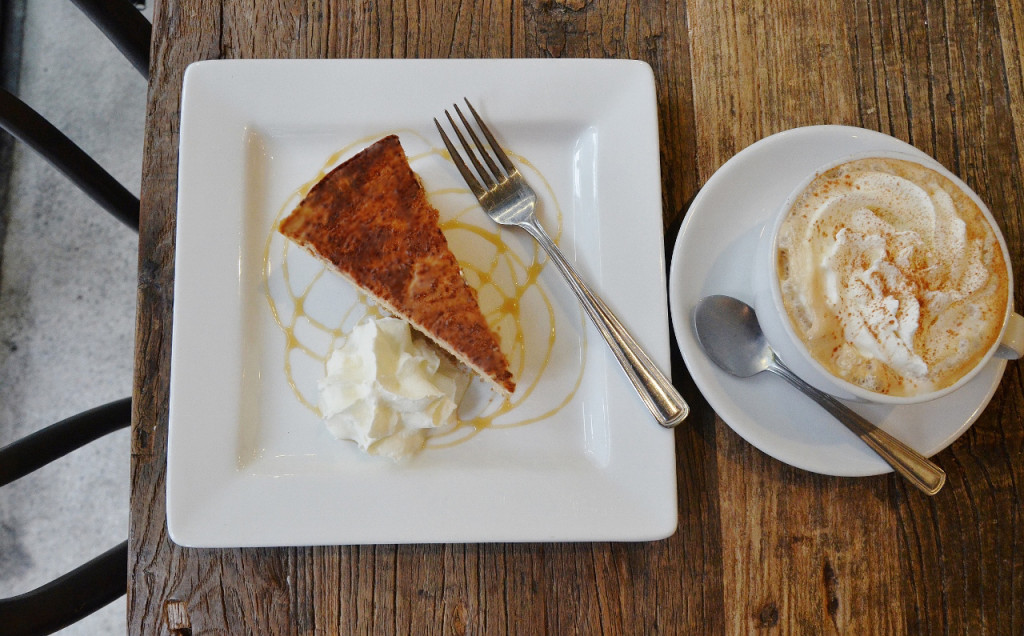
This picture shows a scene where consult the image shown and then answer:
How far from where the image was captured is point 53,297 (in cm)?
227

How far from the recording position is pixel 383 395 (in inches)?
49.2

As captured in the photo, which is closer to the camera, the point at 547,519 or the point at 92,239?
the point at 547,519

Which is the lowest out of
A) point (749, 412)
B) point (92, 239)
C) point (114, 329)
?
point (749, 412)

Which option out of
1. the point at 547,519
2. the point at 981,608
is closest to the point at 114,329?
the point at 547,519

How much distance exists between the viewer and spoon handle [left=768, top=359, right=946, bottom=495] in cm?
119

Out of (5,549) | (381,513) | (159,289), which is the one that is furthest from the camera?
(5,549)

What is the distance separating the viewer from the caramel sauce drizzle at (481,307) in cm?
131

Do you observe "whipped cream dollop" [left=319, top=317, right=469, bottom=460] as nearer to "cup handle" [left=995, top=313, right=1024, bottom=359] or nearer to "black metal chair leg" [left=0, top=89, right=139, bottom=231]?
"black metal chair leg" [left=0, top=89, right=139, bottom=231]

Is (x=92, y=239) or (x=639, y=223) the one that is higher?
(x=92, y=239)

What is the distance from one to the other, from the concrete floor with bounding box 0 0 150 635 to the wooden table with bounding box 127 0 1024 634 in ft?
3.66

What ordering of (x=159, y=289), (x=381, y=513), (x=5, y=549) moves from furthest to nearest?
(x=5, y=549) → (x=159, y=289) → (x=381, y=513)

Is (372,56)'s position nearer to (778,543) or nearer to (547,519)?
(547,519)

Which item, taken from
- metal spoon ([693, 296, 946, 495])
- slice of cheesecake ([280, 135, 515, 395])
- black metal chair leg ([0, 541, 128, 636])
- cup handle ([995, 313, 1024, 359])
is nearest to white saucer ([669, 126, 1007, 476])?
metal spoon ([693, 296, 946, 495])

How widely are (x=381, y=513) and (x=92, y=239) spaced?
1.80m
